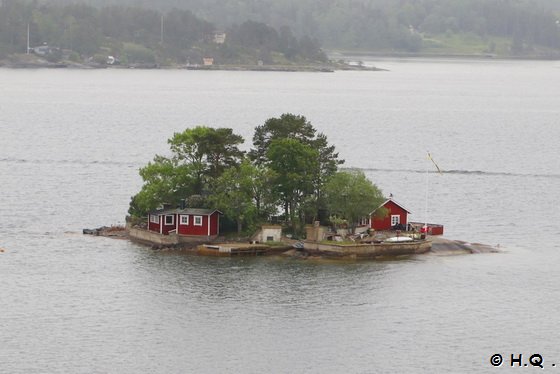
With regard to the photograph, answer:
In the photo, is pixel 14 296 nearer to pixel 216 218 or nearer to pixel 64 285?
pixel 64 285

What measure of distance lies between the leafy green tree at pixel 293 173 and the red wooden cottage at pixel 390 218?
357cm

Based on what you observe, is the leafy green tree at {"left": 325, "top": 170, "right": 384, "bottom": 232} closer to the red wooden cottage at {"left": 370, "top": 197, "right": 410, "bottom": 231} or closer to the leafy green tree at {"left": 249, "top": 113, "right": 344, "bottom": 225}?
the red wooden cottage at {"left": 370, "top": 197, "right": 410, "bottom": 231}

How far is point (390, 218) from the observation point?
232 ft

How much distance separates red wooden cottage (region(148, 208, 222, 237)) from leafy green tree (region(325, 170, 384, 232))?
18.4ft

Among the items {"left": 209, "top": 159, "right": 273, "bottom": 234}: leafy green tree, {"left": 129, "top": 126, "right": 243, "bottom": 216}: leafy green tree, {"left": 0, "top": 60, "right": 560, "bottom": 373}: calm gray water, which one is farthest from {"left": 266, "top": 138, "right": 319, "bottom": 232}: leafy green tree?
{"left": 0, "top": 60, "right": 560, "bottom": 373}: calm gray water

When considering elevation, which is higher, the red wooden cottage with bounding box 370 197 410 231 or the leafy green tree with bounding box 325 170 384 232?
the leafy green tree with bounding box 325 170 384 232

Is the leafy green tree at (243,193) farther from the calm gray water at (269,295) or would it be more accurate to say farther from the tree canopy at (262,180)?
the calm gray water at (269,295)

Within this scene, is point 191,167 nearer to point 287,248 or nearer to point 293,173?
point 293,173

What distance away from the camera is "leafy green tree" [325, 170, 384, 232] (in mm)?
68812

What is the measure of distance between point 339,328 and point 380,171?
52.3 meters

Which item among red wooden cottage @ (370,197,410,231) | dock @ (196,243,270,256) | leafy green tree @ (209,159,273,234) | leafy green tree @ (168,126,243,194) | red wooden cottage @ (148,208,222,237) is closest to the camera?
dock @ (196,243,270,256)

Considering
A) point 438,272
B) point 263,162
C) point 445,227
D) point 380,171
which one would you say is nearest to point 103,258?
point 263,162

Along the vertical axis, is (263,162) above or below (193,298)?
above

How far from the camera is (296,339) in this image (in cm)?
5275
